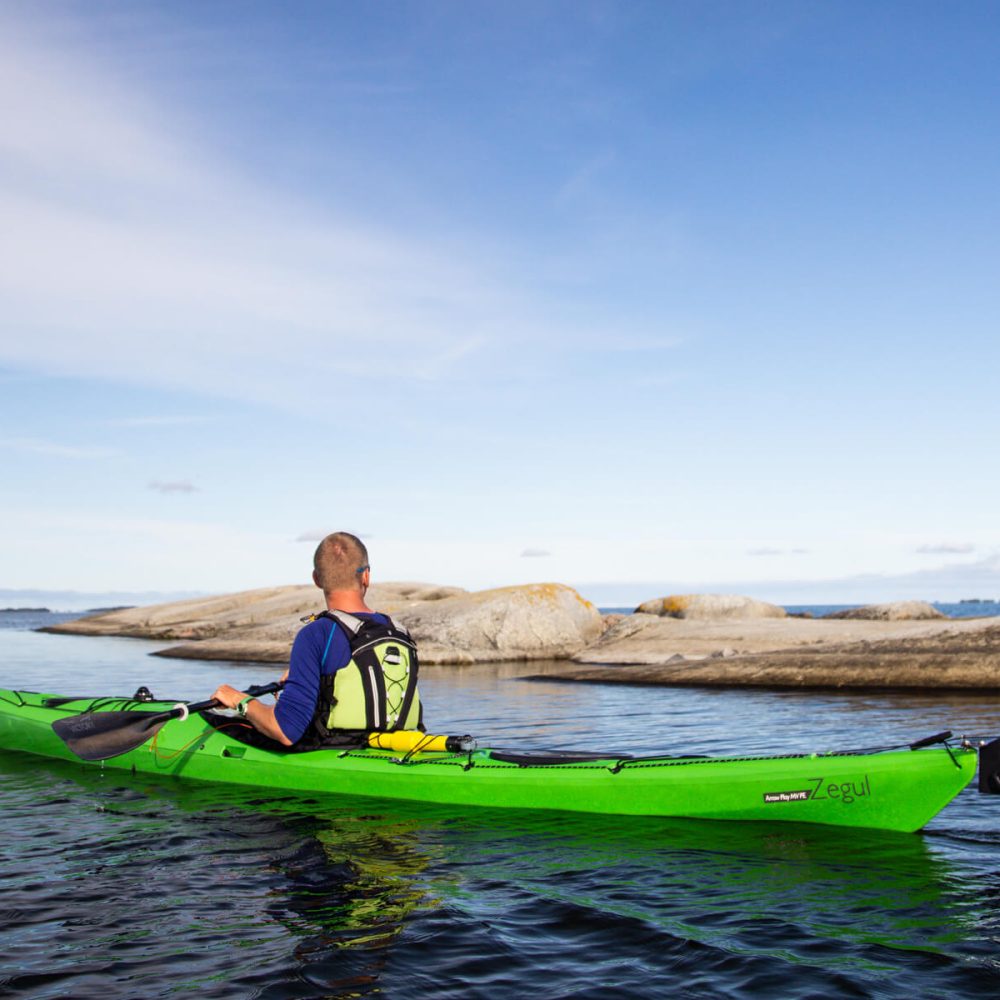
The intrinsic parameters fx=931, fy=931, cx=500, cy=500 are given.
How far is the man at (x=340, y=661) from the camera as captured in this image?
7.41 metres

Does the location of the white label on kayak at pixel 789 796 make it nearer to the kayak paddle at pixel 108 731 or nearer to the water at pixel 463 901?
the water at pixel 463 901

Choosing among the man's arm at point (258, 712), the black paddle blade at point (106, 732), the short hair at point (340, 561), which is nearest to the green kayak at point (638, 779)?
the black paddle blade at point (106, 732)

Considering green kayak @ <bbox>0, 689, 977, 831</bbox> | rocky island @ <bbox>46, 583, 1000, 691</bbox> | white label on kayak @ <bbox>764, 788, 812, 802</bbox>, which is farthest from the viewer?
rocky island @ <bbox>46, 583, 1000, 691</bbox>

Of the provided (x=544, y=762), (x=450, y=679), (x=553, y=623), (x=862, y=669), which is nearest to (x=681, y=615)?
(x=553, y=623)

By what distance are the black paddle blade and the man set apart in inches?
77.1

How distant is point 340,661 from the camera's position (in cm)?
747

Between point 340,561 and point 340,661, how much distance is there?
0.80 metres

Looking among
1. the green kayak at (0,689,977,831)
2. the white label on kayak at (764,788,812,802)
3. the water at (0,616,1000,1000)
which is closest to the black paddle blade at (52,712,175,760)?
the water at (0,616,1000,1000)

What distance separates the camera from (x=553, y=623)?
27.7 m

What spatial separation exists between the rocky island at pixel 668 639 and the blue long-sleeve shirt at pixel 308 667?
12.8 m

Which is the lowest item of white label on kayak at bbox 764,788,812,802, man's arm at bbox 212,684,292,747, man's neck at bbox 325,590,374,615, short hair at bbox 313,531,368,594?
white label on kayak at bbox 764,788,812,802

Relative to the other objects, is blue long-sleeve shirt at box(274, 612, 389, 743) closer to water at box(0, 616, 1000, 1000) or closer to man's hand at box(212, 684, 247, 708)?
man's hand at box(212, 684, 247, 708)

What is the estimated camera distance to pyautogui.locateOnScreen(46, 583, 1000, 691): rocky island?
56.9 ft

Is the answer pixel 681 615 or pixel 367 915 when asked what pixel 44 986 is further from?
pixel 681 615
